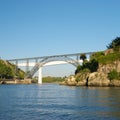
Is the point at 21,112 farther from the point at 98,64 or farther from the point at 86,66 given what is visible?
the point at 86,66

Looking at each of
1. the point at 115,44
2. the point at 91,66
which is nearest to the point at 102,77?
the point at 91,66

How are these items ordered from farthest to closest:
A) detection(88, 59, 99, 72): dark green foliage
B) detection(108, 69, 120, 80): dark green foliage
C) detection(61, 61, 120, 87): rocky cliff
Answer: detection(88, 59, 99, 72): dark green foliage
detection(61, 61, 120, 87): rocky cliff
detection(108, 69, 120, 80): dark green foliage

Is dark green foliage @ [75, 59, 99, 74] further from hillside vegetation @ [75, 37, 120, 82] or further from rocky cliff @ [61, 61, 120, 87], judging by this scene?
rocky cliff @ [61, 61, 120, 87]

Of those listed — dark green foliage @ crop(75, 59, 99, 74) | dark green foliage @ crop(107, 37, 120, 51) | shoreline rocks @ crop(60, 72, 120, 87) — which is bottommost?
shoreline rocks @ crop(60, 72, 120, 87)

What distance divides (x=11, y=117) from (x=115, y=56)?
118m

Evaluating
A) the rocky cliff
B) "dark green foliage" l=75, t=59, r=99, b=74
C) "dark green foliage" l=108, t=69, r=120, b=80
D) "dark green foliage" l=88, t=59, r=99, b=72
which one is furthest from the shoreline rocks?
"dark green foliage" l=75, t=59, r=99, b=74

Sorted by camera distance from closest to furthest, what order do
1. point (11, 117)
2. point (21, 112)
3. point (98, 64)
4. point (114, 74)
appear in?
point (11, 117) < point (21, 112) < point (114, 74) < point (98, 64)

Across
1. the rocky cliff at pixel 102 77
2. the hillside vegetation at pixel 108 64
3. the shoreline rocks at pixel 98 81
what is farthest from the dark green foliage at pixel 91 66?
the rocky cliff at pixel 102 77

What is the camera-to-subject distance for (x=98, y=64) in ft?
531

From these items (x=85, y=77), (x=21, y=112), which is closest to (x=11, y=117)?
(x=21, y=112)

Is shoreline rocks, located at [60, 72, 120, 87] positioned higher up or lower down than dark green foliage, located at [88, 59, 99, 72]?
lower down

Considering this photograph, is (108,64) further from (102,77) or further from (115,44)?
(115,44)

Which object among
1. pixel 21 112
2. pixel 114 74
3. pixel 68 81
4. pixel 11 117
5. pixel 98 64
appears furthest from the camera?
pixel 68 81

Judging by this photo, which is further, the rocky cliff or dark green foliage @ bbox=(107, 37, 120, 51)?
dark green foliage @ bbox=(107, 37, 120, 51)
